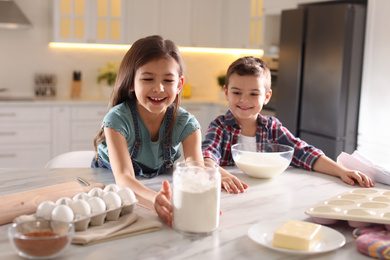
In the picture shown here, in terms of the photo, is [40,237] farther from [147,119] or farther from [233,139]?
[233,139]

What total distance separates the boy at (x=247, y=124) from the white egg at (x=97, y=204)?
0.80 meters

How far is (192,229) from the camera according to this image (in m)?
1.15

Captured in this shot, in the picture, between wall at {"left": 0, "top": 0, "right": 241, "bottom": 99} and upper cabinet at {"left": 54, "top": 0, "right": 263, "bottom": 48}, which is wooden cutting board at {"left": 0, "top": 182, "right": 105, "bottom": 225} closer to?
upper cabinet at {"left": 54, "top": 0, "right": 263, "bottom": 48}

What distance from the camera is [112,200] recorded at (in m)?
1.20

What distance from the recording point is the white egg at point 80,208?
1.13m

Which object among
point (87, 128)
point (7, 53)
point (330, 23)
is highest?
point (330, 23)

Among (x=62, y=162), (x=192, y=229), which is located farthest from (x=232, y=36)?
(x=192, y=229)

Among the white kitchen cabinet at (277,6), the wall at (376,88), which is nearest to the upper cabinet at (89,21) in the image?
Result: the white kitchen cabinet at (277,6)

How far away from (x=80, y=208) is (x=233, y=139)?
1.05 metres

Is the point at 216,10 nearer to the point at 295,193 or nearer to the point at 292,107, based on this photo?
the point at 292,107

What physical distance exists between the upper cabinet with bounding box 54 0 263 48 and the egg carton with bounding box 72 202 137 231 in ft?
12.2

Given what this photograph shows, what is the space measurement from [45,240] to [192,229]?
337 mm

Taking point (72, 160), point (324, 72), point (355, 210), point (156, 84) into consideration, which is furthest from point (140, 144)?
point (324, 72)

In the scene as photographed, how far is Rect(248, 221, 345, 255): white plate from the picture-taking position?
1.06 meters
